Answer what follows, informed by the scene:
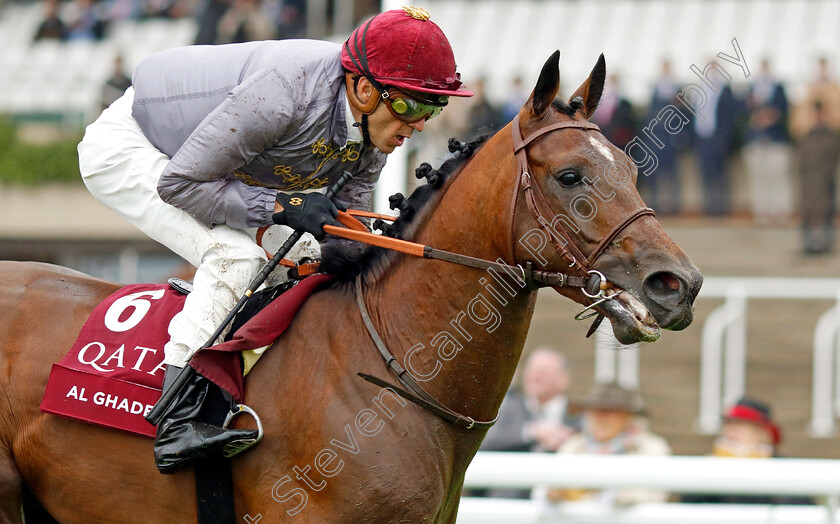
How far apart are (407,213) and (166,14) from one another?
14.4 meters

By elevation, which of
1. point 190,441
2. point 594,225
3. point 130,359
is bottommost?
point 190,441

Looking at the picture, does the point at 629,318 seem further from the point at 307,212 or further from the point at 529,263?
the point at 307,212

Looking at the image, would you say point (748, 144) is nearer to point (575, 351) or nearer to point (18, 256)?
point (575, 351)

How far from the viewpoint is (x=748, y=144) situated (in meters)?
12.3

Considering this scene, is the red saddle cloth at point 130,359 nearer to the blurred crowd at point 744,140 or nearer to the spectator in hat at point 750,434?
the spectator in hat at point 750,434

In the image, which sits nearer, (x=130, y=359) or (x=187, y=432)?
(x=187, y=432)

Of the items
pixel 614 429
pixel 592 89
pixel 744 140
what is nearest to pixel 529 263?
pixel 592 89

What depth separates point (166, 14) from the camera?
16562 mm

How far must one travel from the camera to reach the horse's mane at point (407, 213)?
3.26 meters

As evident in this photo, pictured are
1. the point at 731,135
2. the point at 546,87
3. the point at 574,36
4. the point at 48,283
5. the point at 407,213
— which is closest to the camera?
the point at 546,87

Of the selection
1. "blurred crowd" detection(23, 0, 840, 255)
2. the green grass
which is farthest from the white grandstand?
"blurred crowd" detection(23, 0, 840, 255)

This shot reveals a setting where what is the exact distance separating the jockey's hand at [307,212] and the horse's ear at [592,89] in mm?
852

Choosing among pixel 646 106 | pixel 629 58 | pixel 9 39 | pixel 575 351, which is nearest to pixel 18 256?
pixel 9 39

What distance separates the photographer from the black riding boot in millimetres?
3062
